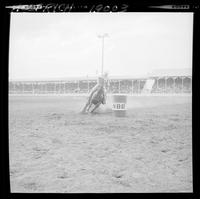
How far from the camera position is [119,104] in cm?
160

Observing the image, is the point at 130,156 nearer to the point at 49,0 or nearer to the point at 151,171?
the point at 151,171

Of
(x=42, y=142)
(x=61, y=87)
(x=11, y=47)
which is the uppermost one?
(x=11, y=47)

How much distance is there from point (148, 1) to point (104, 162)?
120 centimetres

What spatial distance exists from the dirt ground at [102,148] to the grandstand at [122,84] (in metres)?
0.07

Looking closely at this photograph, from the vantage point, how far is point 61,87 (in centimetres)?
163

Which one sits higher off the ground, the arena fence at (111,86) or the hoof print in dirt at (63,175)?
the arena fence at (111,86)

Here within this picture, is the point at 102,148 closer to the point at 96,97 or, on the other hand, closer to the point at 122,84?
the point at 96,97

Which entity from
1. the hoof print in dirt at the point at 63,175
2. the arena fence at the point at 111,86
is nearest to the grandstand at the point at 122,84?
the arena fence at the point at 111,86

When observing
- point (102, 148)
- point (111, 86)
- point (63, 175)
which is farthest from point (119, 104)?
point (63, 175)

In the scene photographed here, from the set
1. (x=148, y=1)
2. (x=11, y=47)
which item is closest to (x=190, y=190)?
(x=148, y=1)

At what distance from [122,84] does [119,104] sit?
15cm

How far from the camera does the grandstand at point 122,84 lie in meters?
1.54

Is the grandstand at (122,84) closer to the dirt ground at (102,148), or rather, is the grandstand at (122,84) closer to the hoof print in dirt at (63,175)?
the dirt ground at (102,148)

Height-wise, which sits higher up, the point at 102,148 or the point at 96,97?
the point at 96,97
